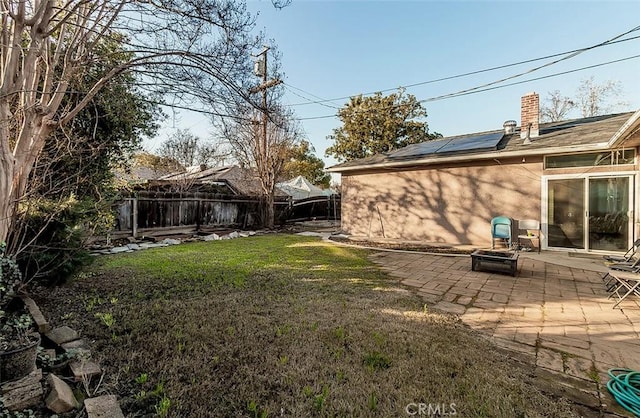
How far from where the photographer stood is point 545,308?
352cm

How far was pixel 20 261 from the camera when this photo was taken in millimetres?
3379

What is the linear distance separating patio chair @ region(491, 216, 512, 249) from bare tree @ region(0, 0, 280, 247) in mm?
6829

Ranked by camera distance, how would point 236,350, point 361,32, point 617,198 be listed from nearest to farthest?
point 236,350
point 617,198
point 361,32

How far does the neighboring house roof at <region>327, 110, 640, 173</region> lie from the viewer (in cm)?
655

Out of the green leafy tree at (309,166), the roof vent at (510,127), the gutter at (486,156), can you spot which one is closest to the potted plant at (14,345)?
the gutter at (486,156)

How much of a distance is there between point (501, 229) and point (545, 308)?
4294 mm

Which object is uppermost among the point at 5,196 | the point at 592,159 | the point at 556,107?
the point at 556,107

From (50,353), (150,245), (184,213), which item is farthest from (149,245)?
(50,353)

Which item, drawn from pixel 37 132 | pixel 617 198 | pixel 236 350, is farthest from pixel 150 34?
pixel 617 198

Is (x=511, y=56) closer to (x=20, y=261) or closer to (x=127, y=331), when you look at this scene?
Result: (x=127, y=331)

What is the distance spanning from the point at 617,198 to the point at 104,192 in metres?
10.8

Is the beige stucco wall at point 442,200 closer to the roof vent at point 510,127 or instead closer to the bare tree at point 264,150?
the roof vent at point 510,127

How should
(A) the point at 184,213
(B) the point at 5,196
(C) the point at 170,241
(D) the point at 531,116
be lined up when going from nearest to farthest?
(B) the point at 5,196 < (D) the point at 531,116 < (C) the point at 170,241 < (A) the point at 184,213

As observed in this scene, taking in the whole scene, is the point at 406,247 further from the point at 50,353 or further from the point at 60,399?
the point at 60,399
